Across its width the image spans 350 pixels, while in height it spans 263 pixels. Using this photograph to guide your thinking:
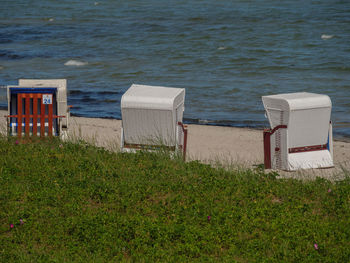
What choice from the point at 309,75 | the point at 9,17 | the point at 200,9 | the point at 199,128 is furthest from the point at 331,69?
the point at 9,17

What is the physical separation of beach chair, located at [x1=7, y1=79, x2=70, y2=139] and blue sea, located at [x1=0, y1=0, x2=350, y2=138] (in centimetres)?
705

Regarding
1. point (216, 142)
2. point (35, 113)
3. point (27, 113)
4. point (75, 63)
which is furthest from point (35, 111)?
point (75, 63)

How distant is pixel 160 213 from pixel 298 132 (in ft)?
13.3

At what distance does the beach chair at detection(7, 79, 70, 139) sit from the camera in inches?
424

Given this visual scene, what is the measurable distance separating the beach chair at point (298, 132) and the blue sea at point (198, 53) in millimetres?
6103

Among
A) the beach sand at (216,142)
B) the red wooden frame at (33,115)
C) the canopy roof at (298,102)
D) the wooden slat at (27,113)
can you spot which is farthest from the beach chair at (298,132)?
the wooden slat at (27,113)

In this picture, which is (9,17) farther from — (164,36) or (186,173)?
(186,173)

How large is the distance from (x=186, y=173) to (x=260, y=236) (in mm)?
2253

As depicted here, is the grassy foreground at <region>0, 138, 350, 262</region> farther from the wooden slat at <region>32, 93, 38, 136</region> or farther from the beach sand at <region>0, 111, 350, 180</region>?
the wooden slat at <region>32, 93, 38, 136</region>

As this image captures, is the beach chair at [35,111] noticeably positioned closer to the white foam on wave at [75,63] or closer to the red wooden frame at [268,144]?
the red wooden frame at [268,144]

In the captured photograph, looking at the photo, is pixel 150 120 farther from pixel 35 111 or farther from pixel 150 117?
pixel 35 111

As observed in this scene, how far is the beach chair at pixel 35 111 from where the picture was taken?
1077cm

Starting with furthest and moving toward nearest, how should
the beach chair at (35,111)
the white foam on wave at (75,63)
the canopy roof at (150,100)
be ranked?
the white foam on wave at (75,63), the beach chair at (35,111), the canopy roof at (150,100)

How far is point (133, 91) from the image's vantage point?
9523mm
